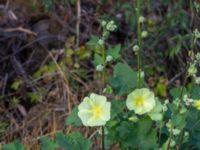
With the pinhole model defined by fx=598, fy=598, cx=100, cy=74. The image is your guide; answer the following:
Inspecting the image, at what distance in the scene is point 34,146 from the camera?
302 cm

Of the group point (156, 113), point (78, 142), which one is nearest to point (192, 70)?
point (156, 113)

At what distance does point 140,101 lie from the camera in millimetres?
2029

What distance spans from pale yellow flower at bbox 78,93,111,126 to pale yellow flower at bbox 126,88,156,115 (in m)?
0.08

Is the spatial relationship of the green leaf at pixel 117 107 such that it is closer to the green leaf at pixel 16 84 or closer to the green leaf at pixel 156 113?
the green leaf at pixel 156 113

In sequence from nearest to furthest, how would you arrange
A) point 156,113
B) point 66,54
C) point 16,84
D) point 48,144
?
point 156,113, point 48,144, point 16,84, point 66,54

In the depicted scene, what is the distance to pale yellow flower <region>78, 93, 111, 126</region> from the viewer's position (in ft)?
6.56

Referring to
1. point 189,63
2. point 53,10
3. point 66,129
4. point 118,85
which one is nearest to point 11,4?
point 53,10

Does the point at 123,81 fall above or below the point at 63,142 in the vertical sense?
above

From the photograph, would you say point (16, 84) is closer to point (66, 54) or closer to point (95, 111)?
point (66, 54)

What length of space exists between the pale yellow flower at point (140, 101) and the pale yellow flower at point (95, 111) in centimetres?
8

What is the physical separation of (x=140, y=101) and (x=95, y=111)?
0.16 metres

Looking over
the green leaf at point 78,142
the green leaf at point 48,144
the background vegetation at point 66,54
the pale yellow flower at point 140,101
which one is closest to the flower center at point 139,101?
the pale yellow flower at point 140,101

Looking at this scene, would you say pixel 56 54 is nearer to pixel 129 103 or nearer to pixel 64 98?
pixel 64 98

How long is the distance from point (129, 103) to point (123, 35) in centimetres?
186
